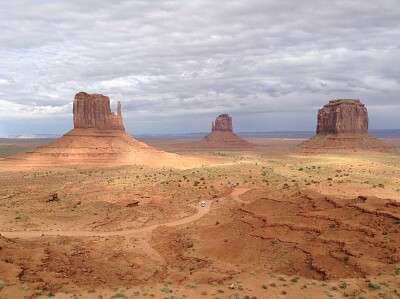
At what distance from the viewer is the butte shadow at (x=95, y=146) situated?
3024 inches

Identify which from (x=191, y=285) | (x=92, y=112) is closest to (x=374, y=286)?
(x=191, y=285)

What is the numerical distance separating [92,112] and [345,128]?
77.6 meters

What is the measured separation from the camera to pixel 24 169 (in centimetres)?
6931

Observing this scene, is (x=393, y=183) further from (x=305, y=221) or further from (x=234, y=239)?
(x=234, y=239)

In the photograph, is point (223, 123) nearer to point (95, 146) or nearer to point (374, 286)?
point (95, 146)

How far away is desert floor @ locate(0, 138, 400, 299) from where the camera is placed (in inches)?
593

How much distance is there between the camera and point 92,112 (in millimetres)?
85625

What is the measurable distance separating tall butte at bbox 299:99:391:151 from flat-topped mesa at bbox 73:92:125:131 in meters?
63.9

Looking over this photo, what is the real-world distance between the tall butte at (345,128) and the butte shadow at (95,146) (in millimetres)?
49615

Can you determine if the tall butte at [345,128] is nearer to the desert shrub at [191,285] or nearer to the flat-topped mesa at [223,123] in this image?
the flat-topped mesa at [223,123]

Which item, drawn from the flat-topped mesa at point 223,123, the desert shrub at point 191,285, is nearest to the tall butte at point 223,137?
the flat-topped mesa at point 223,123

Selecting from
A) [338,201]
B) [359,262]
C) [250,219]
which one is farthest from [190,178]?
[359,262]

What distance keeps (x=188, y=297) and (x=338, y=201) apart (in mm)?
14381

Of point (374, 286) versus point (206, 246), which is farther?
point (206, 246)
